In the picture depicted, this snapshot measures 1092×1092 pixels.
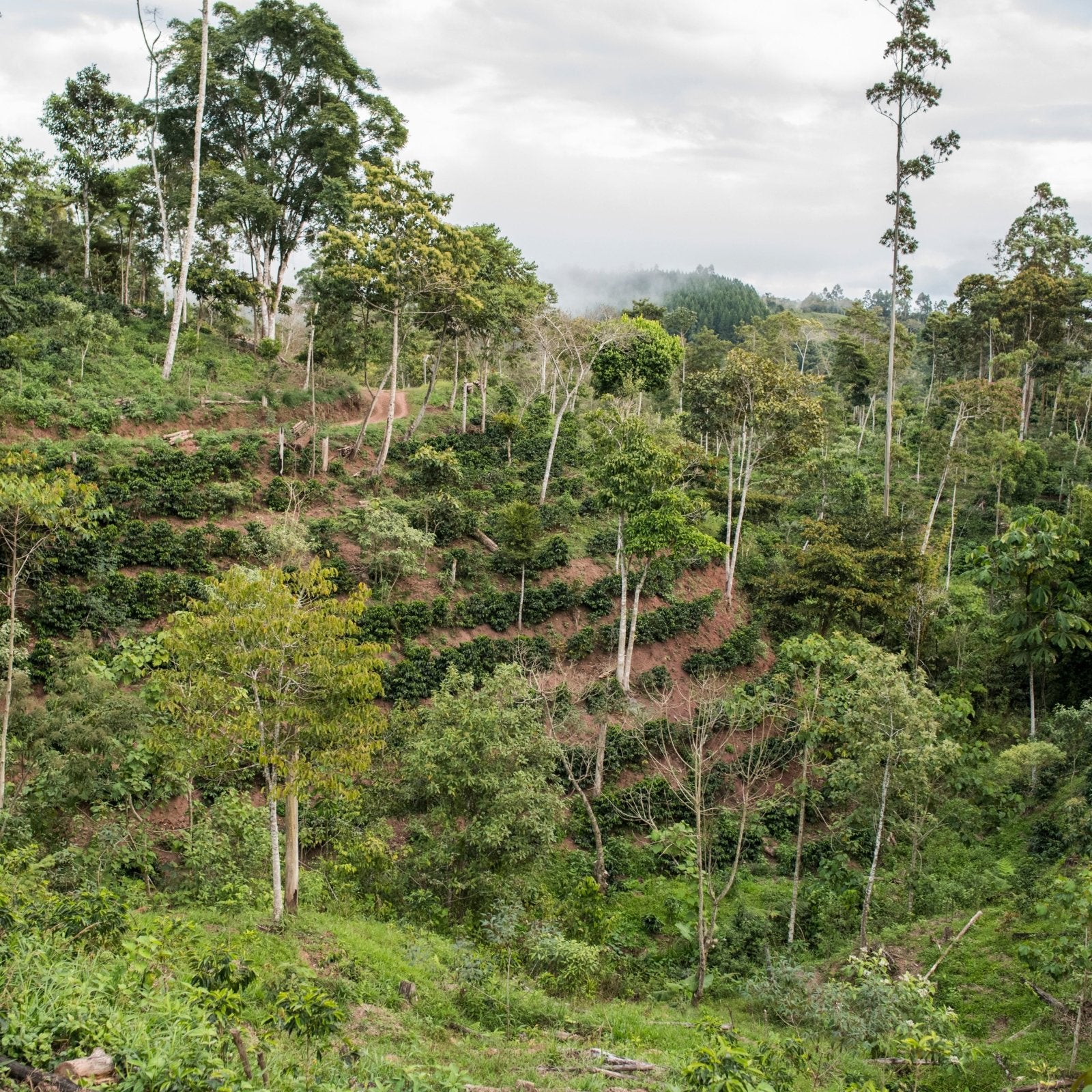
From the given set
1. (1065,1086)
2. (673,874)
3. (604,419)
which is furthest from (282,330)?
(1065,1086)

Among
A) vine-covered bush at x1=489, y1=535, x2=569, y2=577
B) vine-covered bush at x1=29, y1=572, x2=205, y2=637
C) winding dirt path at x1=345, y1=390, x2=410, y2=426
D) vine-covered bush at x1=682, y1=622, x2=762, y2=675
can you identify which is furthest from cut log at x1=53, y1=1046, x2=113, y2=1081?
winding dirt path at x1=345, y1=390, x2=410, y2=426

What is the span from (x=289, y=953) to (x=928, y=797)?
12.3 metres

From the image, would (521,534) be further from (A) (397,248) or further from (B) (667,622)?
(A) (397,248)

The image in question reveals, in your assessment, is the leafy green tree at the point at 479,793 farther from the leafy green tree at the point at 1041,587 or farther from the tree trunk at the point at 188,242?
the tree trunk at the point at 188,242

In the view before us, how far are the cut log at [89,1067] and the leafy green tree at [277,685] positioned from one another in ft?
15.4

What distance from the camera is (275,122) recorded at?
110ft

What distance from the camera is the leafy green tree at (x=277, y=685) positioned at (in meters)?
10.1

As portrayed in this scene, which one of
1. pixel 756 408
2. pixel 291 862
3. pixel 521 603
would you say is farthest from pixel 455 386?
pixel 291 862

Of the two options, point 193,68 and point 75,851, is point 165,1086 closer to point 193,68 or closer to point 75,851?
point 75,851

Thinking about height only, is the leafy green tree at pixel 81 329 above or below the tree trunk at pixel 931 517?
above

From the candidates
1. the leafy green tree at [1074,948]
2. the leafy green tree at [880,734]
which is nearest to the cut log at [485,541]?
the leafy green tree at [880,734]

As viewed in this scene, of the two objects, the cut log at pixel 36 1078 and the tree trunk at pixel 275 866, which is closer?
the cut log at pixel 36 1078

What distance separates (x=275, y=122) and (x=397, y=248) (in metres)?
14.2

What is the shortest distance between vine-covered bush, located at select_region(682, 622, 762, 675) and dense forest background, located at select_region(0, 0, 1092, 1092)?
0.14 m
